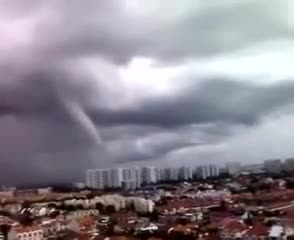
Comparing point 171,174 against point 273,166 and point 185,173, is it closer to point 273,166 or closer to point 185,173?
point 185,173

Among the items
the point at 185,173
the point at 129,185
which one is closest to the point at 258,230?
the point at 185,173

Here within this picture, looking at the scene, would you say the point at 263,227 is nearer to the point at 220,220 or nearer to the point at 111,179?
the point at 220,220

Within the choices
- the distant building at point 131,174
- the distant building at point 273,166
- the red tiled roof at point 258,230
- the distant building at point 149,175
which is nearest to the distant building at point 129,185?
the distant building at point 131,174

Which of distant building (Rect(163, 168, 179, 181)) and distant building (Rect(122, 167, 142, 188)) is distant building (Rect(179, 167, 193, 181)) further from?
distant building (Rect(122, 167, 142, 188))

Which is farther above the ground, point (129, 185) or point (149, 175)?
point (149, 175)

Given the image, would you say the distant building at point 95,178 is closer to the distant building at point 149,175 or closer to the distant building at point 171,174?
the distant building at point 149,175

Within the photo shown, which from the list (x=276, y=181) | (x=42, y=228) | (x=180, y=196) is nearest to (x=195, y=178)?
(x=180, y=196)

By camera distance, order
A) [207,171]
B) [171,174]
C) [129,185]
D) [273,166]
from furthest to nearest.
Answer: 1. [129,185]
2. [171,174]
3. [207,171]
4. [273,166]

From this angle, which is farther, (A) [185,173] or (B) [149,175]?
(B) [149,175]

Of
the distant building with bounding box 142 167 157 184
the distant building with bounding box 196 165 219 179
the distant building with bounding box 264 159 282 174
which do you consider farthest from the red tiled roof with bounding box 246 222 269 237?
the distant building with bounding box 142 167 157 184
